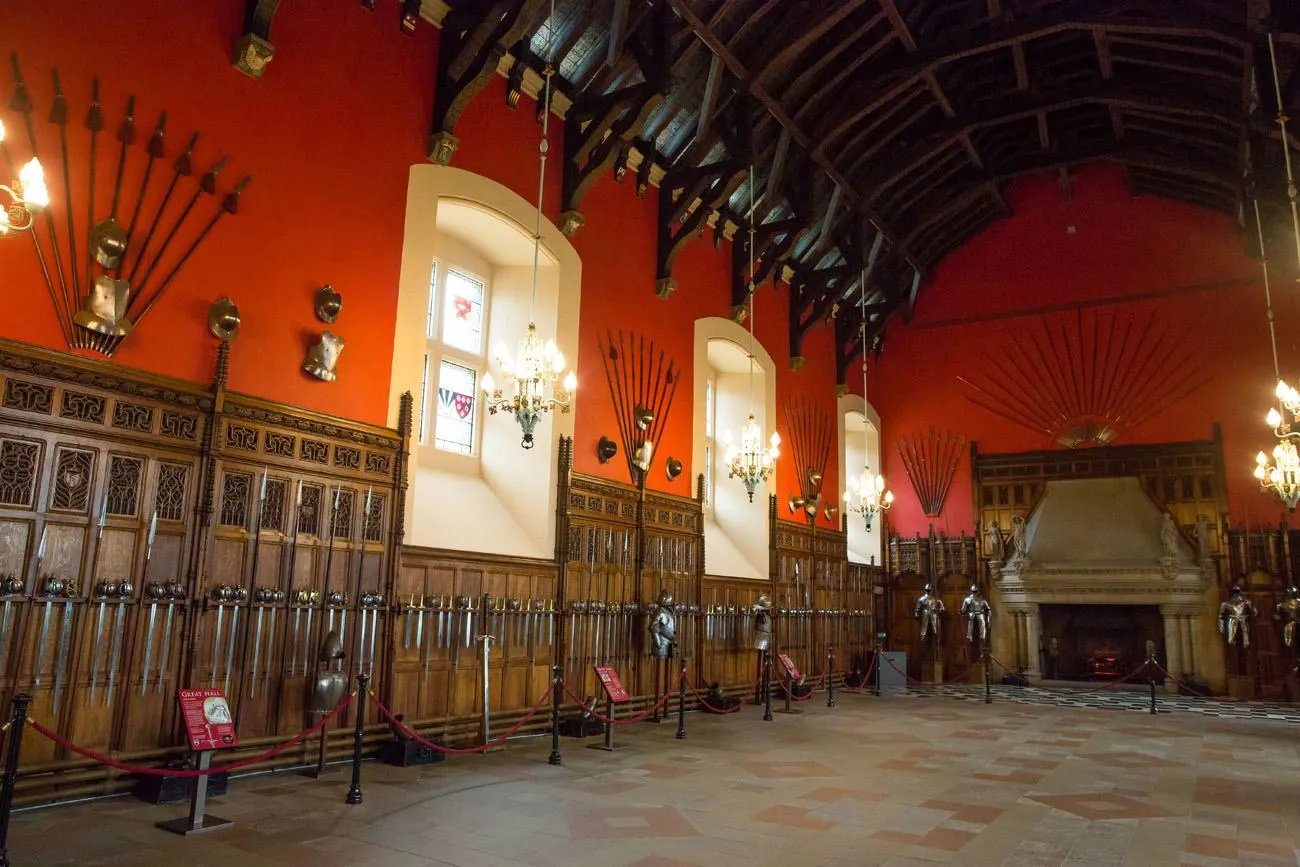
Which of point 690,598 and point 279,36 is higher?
point 279,36

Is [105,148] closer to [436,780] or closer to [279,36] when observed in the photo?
[279,36]

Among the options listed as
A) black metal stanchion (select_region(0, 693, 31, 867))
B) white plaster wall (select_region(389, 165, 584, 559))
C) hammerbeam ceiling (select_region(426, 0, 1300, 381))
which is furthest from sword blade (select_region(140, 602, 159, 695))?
hammerbeam ceiling (select_region(426, 0, 1300, 381))

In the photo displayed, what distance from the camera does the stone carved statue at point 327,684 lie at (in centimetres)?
587

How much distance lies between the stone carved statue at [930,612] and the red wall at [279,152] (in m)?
9.87

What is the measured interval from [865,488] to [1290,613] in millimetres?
6416

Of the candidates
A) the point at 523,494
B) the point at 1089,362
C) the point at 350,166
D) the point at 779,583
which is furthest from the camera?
the point at 1089,362

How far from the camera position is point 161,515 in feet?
17.8

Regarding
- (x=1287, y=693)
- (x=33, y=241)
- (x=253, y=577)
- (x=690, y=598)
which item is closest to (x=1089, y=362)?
(x=1287, y=693)

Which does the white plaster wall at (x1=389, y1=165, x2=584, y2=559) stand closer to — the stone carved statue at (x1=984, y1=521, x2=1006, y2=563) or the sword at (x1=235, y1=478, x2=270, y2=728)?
the sword at (x1=235, y1=478, x2=270, y2=728)

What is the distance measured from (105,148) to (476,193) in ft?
10.2

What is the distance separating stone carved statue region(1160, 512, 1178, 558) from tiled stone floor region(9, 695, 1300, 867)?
20.9 ft

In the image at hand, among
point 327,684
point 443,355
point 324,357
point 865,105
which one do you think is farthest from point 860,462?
point 327,684

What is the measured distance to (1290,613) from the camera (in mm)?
12438

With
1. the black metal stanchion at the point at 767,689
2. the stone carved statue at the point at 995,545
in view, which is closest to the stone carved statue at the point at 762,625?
the black metal stanchion at the point at 767,689
